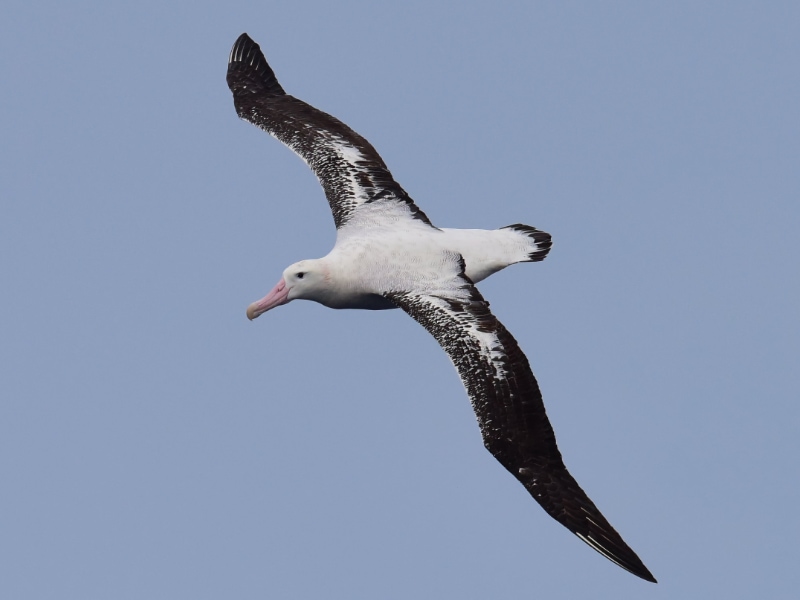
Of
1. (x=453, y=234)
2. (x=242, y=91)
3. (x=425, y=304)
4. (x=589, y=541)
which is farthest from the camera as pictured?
(x=242, y=91)

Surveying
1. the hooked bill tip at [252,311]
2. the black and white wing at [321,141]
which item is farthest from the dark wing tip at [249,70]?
the hooked bill tip at [252,311]

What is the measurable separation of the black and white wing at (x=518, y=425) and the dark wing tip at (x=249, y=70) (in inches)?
272

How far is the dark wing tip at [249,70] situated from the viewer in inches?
875

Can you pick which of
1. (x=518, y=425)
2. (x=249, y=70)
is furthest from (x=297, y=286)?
(x=249, y=70)

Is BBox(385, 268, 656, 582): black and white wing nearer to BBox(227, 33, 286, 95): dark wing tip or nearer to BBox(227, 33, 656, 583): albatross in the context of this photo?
BBox(227, 33, 656, 583): albatross

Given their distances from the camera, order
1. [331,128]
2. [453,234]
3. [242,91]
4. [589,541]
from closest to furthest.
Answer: [589,541] < [453,234] < [331,128] < [242,91]

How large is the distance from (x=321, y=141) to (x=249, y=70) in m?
2.99

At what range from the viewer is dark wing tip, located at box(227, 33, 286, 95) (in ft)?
72.9

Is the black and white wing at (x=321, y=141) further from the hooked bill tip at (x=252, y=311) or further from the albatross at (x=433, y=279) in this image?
the hooked bill tip at (x=252, y=311)

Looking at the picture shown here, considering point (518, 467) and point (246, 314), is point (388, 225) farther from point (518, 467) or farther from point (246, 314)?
point (518, 467)

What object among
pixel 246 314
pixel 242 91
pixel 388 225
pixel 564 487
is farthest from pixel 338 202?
pixel 564 487

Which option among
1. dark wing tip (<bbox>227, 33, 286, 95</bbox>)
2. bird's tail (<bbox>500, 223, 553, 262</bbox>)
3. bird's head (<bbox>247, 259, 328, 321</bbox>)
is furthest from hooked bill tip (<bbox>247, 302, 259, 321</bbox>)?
dark wing tip (<bbox>227, 33, 286, 95</bbox>)

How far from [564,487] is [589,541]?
723 millimetres

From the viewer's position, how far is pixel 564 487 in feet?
53.3
